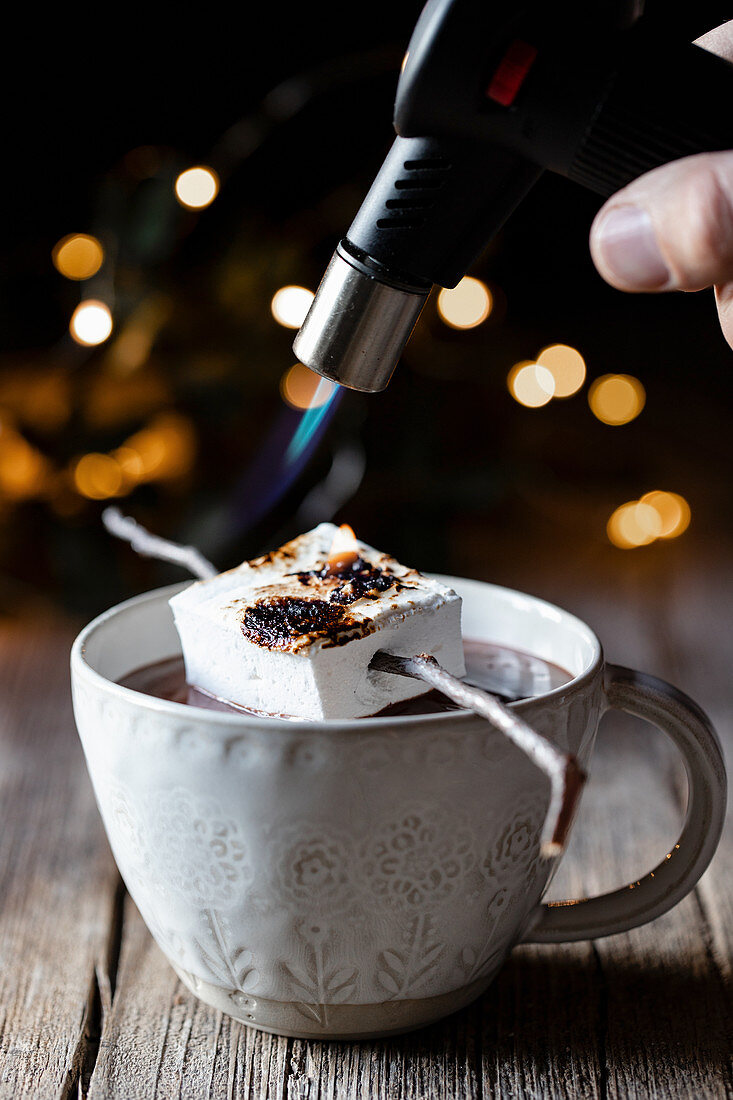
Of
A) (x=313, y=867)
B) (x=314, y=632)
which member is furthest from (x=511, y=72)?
(x=313, y=867)

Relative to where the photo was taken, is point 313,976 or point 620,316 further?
point 620,316

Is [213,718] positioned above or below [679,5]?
below

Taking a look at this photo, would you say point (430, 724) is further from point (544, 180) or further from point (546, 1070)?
point (544, 180)

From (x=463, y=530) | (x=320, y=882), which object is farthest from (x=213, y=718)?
(x=463, y=530)

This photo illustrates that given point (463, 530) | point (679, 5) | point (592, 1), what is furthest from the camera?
point (463, 530)

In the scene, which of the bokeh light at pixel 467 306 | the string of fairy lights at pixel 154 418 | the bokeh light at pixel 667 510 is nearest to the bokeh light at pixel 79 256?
the string of fairy lights at pixel 154 418

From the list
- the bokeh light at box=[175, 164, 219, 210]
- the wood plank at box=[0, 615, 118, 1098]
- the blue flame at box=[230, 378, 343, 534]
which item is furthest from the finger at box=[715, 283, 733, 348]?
the bokeh light at box=[175, 164, 219, 210]
